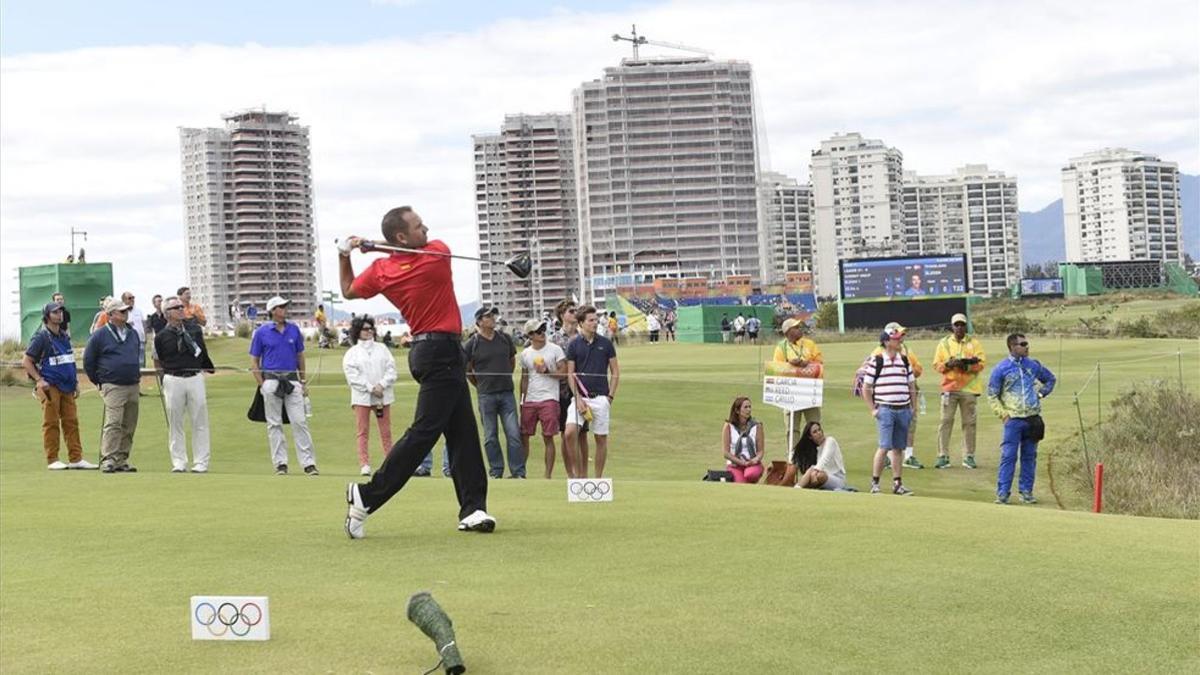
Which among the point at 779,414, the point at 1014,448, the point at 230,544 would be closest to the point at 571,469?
the point at 1014,448

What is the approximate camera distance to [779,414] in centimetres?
3042

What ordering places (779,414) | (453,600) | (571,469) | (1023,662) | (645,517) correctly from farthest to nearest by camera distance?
(779,414) < (571,469) < (645,517) < (453,600) < (1023,662)

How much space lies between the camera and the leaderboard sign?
70.0m

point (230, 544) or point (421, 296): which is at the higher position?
point (421, 296)

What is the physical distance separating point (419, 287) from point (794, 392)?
33.2 feet

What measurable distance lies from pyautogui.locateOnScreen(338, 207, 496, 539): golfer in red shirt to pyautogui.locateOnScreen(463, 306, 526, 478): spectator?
790 cm

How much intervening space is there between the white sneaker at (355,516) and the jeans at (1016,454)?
9688 mm

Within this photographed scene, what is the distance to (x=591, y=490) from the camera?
484 inches

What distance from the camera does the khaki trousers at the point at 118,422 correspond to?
17875mm

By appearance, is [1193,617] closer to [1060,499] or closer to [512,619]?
[512,619]

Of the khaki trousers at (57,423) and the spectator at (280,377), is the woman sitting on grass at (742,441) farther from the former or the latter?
the khaki trousers at (57,423)

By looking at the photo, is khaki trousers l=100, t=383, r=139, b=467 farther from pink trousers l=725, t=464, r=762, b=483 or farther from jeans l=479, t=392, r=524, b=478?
pink trousers l=725, t=464, r=762, b=483

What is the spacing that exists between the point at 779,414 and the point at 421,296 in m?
20.8

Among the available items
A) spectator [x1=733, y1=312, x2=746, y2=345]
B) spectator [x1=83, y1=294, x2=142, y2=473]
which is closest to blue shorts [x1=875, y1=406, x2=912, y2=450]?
spectator [x1=83, y1=294, x2=142, y2=473]
